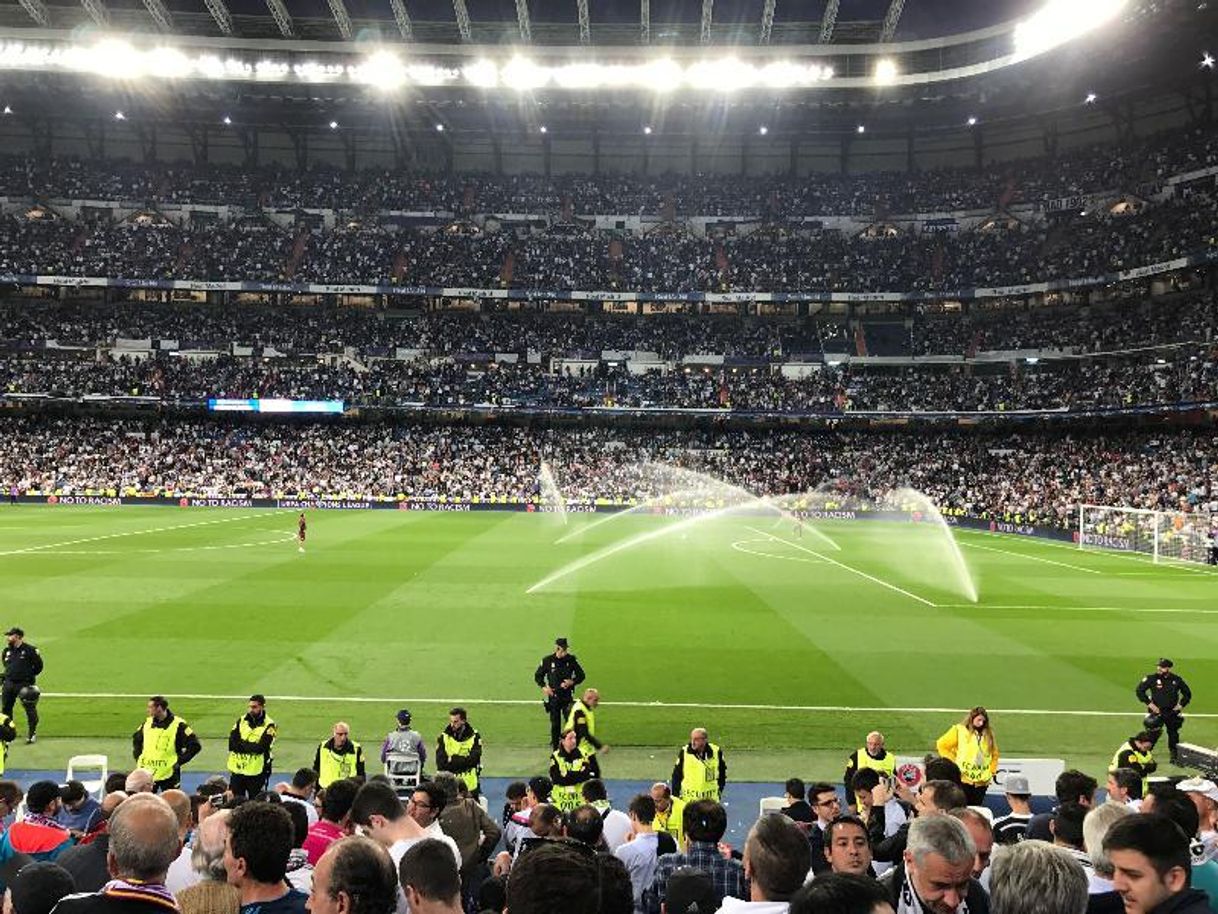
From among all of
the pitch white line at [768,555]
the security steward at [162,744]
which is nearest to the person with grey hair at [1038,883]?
the security steward at [162,744]

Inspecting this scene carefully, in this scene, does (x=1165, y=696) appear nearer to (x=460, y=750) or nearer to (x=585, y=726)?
(x=585, y=726)

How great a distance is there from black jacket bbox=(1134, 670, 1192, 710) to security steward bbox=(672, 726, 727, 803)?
26.6ft

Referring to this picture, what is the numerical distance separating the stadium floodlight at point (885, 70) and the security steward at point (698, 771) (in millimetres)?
67049

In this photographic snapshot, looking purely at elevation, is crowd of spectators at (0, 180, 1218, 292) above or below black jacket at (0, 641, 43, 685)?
above

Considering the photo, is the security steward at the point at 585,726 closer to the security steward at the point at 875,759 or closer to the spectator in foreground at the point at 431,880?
A: the security steward at the point at 875,759

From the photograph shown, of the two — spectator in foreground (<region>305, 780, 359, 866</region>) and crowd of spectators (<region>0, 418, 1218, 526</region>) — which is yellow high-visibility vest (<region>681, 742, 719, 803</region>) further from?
crowd of spectators (<region>0, 418, 1218, 526</region>)

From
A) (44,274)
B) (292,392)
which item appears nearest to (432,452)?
(292,392)

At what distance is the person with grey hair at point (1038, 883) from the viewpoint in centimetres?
358

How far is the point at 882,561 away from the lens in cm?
3897

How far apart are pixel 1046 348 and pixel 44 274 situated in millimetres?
80680

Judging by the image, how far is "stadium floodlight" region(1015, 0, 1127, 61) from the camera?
52.6 metres

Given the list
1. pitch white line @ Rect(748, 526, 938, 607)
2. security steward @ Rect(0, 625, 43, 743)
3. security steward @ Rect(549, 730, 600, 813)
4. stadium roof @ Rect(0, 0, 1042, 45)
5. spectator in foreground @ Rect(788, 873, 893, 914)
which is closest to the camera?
spectator in foreground @ Rect(788, 873, 893, 914)

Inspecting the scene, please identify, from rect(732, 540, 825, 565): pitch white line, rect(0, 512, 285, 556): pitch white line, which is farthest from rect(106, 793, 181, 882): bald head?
rect(0, 512, 285, 556): pitch white line

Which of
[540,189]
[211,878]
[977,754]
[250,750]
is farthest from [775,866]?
[540,189]
